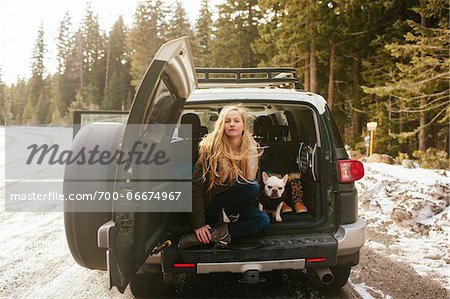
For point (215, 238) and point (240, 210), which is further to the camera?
point (240, 210)

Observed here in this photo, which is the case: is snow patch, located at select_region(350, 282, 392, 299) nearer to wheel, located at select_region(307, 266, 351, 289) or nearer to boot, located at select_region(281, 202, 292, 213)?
wheel, located at select_region(307, 266, 351, 289)

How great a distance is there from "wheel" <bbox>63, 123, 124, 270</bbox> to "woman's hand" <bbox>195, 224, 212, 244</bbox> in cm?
71

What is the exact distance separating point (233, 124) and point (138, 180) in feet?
3.38

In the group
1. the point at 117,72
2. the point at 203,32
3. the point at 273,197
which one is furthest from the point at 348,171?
the point at 117,72

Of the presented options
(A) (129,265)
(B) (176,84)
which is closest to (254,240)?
(A) (129,265)

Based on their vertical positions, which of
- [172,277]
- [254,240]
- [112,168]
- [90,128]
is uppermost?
[90,128]

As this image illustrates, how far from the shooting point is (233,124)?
3.40 meters

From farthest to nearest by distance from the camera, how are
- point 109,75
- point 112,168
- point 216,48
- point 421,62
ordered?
point 109,75, point 216,48, point 421,62, point 112,168

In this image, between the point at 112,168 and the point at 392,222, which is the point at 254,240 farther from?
the point at 392,222

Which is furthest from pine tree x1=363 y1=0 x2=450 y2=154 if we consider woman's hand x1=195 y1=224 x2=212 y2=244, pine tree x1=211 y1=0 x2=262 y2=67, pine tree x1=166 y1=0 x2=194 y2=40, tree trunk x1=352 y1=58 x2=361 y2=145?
pine tree x1=166 y1=0 x2=194 y2=40

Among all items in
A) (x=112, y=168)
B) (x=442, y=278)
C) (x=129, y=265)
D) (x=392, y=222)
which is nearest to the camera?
(x=129, y=265)

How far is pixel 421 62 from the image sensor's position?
1088 centimetres

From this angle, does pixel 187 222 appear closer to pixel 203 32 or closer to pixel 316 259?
pixel 316 259

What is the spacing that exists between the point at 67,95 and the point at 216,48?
39755 millimetres
